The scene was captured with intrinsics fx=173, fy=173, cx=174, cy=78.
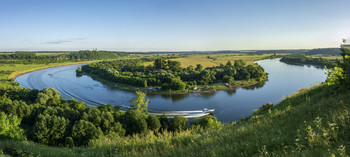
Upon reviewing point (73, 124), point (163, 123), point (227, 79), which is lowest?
point (163, 123)

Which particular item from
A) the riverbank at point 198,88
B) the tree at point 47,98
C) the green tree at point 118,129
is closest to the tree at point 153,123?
the green tree at point 118,129

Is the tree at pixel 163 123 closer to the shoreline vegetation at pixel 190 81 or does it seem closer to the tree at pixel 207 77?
the shoreline vegetation at pixel 190 81

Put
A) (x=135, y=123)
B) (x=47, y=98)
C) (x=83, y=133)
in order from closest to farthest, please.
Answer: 1. (x=83, y=133)
2. (x=135, y=123)
3. (x=47, y=98)

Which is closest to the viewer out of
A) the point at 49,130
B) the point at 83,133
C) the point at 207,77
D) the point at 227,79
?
the point at 83,133

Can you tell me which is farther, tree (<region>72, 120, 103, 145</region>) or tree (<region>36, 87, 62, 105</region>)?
tree (<region>36, 87, 62, 105</region>)

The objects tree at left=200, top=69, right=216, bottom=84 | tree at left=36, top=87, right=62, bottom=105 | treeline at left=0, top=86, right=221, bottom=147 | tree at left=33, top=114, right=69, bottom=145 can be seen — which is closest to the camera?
treeline at left=0, top=86, right=221, bottom=147

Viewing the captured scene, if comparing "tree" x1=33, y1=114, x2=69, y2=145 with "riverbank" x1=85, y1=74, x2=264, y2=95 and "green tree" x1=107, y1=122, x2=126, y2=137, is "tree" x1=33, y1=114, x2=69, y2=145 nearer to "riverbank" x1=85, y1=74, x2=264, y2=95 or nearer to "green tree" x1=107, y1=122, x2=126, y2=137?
"green tree" x1=107, y1=122, x2=126, y2=137

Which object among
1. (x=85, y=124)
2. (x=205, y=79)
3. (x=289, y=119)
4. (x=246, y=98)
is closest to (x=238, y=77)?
(x=205, y=79)

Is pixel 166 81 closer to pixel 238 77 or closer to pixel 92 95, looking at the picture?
pixel 92 95

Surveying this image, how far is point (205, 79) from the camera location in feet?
195

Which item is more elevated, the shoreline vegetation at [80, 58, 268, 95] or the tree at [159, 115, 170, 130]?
the shoreline vegetation at [80, 58, 268, 95]

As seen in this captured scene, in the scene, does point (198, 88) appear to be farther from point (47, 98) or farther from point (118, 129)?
point (47, 98)

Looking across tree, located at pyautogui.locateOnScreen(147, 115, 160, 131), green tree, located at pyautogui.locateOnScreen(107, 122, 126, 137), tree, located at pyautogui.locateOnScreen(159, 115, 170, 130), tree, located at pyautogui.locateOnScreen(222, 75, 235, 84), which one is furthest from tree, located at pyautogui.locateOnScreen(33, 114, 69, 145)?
tree, located at pyautogui.locateOnScreen(222, 75, 235, 84)

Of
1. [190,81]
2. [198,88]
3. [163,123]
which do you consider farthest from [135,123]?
[190,81]
